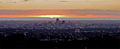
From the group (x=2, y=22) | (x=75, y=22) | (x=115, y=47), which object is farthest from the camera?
(x=75, y=22)

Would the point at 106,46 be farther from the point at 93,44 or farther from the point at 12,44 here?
the point at 12,44

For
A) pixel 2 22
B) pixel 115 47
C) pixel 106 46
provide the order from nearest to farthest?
pixel 115 47
pixel 106 46
pixel 2 22

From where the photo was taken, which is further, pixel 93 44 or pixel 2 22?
pixel 2 22

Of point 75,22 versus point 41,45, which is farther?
point 75,22

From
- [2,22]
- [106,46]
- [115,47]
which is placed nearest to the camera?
[115,47]

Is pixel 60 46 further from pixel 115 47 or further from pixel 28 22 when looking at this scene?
pixel 28 22

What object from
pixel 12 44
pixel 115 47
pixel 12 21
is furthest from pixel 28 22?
pixel 115 47

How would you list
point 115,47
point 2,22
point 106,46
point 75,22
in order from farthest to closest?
point 75,22
point 2,22
point 106,46
point 115,47

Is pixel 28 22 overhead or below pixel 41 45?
below

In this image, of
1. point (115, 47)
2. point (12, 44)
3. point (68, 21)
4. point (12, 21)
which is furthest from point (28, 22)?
point (115, 47)
